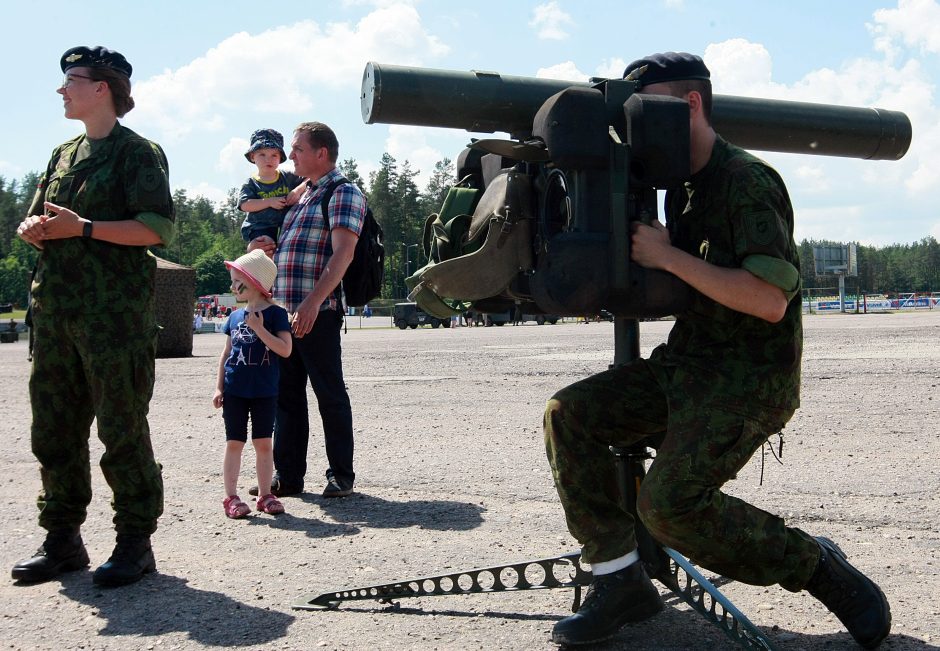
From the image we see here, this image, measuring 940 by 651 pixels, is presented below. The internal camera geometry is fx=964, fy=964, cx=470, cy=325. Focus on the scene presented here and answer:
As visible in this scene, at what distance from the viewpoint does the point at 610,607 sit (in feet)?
10.0

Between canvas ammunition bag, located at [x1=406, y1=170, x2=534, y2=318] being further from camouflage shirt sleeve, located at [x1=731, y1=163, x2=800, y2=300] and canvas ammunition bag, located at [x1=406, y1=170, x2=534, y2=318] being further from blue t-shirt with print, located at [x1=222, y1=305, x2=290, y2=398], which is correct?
blue t-shirt with print, located at [x1=222, y1=305, x2=290, y2=398]

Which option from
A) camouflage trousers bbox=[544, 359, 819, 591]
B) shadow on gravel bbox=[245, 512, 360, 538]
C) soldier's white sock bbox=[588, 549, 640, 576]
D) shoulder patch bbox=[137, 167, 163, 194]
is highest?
shoulder patch bbox=[137, 167, 163, 194]

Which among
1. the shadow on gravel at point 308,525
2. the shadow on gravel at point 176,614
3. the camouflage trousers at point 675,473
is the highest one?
the camouflage trousers at point 675,473

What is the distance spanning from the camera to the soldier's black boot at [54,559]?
3973mm

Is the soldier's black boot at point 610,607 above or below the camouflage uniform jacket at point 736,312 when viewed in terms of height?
below

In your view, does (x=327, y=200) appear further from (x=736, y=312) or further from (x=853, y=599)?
(x=853, y=599)

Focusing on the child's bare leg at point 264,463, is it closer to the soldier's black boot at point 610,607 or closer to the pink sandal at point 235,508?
the pink sandal at point 235,508

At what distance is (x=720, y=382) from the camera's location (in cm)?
291

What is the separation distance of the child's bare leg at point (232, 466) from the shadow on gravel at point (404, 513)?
516 millimetres

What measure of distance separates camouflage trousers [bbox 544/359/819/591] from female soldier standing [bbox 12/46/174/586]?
1.89 metres

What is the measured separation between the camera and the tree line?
114m

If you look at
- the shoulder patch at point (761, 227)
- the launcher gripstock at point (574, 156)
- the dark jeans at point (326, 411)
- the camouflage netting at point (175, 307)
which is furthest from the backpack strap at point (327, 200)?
the camouflage netting at point (175, 307)

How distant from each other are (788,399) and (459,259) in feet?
3.59

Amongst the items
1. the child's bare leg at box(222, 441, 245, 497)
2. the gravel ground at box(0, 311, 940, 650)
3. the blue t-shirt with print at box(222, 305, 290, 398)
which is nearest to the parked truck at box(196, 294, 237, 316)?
the gravel ground at box(0, 311, 940, 650)
